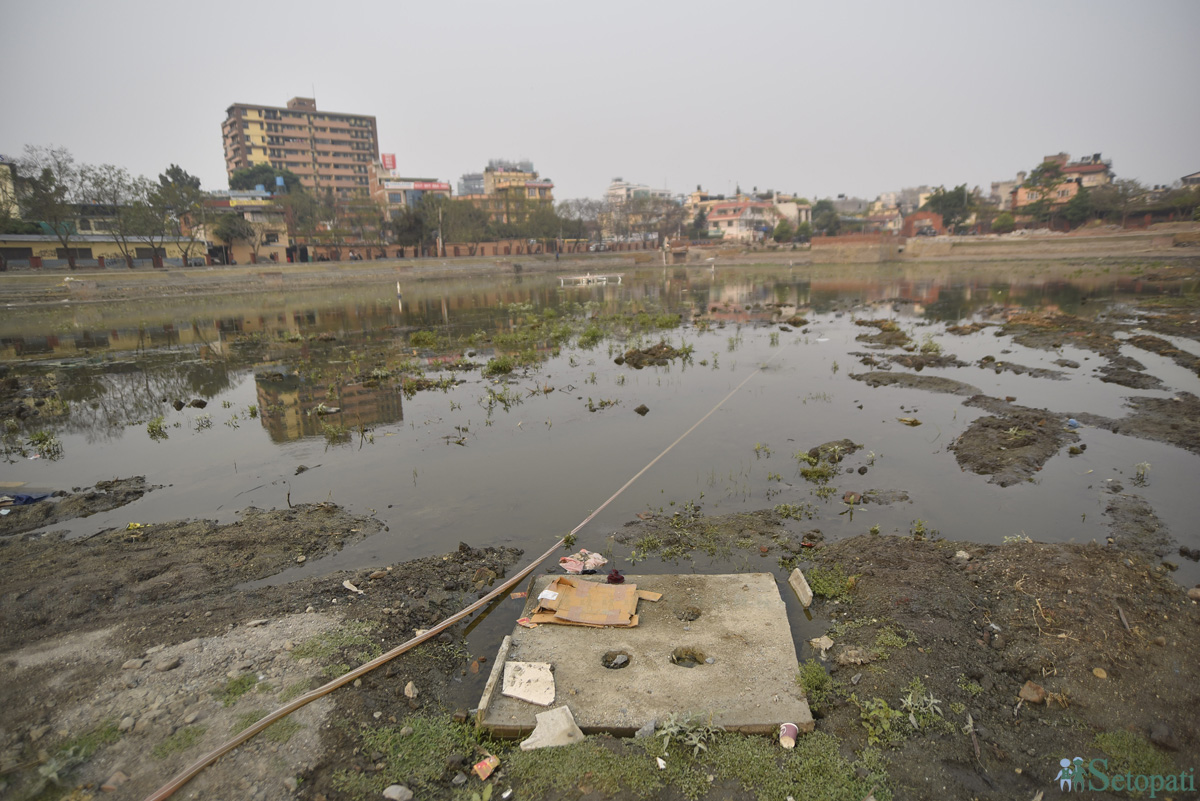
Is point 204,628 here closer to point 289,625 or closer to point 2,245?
Answer: point 289,625

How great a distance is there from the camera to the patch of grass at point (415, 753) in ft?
11.3

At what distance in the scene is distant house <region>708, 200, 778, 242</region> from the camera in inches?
4368

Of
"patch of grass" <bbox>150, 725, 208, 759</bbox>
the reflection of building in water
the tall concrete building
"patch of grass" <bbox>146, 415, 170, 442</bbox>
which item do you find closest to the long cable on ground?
"patch of grass" <bbox>150, 725, 208, 759</bbox>

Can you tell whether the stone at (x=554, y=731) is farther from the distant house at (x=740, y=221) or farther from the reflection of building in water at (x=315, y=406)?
the distant house at (x=740, y=221)

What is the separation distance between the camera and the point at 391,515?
724cm

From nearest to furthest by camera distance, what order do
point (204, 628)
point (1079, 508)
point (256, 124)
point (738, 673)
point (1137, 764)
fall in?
point (1137, 764) < point (738, 673) < point (204, 628) < point (1079, 508) < point (256, 124)

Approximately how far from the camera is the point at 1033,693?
3861 mm

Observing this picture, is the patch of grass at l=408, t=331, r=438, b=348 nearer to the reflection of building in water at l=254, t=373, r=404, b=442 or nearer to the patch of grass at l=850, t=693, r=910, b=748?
the reflection of building in water at l=254, t=373, r=404, b=442

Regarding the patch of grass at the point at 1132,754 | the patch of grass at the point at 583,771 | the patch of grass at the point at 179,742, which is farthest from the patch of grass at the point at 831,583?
the patch of grass at the point at 179,742

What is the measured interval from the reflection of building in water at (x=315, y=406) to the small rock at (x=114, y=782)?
7.59 meters

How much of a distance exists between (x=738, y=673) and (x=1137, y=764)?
2.24 meters

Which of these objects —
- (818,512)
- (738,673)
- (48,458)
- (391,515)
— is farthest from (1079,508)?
(48,458)

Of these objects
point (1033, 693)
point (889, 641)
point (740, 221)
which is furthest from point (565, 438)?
point (740, 221)

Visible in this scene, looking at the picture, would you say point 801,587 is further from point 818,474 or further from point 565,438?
point 565,438
